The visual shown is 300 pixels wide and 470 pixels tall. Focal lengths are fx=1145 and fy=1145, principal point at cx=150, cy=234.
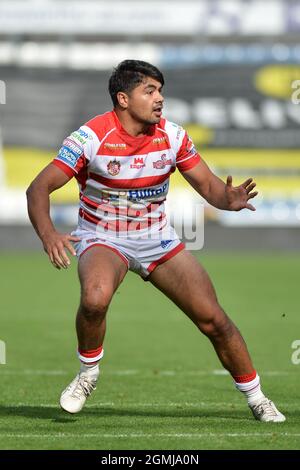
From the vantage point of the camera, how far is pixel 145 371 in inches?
432

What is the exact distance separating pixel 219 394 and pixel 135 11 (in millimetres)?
24946

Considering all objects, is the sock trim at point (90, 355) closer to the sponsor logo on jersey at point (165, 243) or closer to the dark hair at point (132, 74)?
the sponsor logo on jersey at point (165, 243)

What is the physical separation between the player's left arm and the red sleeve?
3cm

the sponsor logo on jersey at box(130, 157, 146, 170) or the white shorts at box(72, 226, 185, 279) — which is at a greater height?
the sponsor logo on jersey at box(130, 157, 146, 170)

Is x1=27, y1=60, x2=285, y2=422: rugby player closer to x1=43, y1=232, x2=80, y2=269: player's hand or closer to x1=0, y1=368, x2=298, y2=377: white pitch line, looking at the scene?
x1=43, y1=232, x2=80, y2=269: player's hand

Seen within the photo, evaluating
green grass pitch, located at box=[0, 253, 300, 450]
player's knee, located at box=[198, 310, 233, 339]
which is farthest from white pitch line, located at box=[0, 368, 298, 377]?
player's knee, located at box=[198, 310, 233, 339]

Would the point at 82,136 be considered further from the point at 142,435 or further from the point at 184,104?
the point at 184,104

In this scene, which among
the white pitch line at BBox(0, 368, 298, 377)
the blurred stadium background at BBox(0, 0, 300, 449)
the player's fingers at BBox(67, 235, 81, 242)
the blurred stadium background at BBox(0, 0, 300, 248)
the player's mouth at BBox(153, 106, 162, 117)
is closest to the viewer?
the player's fingers at BBox(67, 235, 81, 242)

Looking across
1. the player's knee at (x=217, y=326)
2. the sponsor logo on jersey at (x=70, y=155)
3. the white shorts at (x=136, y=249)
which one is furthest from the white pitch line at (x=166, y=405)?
the sponsor logo on jersey at (x=70, y=155)

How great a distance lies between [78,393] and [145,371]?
3180 millimetres

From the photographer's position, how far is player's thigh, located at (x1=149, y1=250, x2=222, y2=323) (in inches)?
307

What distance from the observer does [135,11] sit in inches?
1304

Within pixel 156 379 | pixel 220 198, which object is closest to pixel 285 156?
pixel 156 379

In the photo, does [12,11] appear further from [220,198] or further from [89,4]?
[220,198]
